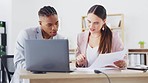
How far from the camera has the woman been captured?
2.34 metres

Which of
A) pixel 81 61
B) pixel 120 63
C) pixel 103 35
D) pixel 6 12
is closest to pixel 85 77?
pixel 120 63

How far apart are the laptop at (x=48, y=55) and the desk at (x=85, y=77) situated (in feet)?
0.22

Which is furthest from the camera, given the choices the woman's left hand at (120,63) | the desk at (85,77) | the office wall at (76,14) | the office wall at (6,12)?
the office wall at (6,12)

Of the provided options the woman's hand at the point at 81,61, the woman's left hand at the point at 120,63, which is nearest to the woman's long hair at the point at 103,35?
the woman's hand at the point at 81,61

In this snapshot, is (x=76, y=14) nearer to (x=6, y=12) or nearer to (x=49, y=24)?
(x=6, y=12)

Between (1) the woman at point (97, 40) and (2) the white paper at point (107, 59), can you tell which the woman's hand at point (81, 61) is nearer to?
(1) the woman at point (97, 40)

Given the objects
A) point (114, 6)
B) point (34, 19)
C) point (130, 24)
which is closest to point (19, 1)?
point (34, 19)

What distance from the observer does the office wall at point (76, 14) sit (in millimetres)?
4602

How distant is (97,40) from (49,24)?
1.66 feet

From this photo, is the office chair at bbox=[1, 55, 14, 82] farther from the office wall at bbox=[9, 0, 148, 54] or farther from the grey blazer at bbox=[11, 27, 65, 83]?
the office wall at bbox=[9, 0, 148, 54]

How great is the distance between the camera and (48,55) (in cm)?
162

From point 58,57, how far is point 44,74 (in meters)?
0.15

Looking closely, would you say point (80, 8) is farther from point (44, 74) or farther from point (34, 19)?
point (44, 74)

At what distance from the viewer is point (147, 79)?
5.67 ft
